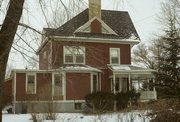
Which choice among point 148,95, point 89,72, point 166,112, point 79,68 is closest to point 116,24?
point 89,72

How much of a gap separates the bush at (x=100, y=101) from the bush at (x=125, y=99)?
1456mm

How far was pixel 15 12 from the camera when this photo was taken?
331 inches

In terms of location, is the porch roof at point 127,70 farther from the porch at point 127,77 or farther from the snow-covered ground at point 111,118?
the snow-covered ground at point 111,118

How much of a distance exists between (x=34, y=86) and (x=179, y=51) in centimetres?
1197

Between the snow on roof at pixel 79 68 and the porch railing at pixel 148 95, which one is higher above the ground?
the snow on roof at pixel 79 68

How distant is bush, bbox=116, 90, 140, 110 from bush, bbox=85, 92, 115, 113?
1.46m

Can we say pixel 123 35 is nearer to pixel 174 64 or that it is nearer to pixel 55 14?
pixel 174 64

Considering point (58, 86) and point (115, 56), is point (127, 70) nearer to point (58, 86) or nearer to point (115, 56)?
point (115, 56)

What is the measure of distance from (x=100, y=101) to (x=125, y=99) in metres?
3.04

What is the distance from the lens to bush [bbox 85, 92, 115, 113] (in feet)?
81.9

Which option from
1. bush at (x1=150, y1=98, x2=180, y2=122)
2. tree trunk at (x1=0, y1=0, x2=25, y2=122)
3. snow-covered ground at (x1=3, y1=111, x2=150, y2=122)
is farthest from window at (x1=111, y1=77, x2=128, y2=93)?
tree trunk at (x1=0, y1=0, x2=25, y2=122)

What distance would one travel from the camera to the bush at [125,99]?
2694 cm

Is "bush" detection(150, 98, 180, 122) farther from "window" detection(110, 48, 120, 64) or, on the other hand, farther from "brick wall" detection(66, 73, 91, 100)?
"window" detection(110, 48, 120, 64)

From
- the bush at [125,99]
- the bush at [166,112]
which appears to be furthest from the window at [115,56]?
the bush at [166,112]
